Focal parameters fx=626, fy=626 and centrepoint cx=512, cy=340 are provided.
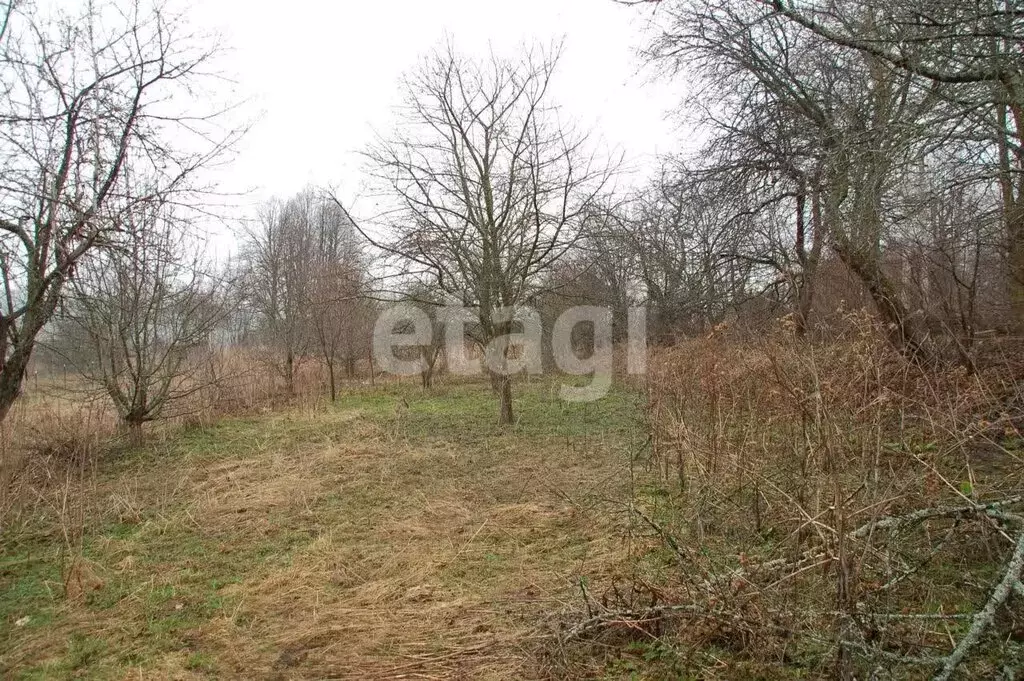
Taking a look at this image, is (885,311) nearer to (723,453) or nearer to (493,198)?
(723,453)

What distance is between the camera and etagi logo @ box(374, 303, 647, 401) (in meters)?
14.7

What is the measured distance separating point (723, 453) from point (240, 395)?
10.5m

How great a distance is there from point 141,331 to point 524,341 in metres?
9.28

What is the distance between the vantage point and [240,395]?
489 inches

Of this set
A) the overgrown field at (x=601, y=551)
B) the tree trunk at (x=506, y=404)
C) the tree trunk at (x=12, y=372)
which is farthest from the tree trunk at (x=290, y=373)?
the tree trunk at (x=12, y=372)

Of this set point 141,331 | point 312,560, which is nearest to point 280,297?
point 141,331

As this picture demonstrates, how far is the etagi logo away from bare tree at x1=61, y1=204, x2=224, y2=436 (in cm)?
529

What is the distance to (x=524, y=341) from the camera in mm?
A: 16359

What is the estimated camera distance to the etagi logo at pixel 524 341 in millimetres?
14695

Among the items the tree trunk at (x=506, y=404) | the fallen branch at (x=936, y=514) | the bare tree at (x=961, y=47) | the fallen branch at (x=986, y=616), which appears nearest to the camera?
the fallen branch at (x=986, y=616)

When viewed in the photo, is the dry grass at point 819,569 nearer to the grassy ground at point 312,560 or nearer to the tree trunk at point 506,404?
the grassy ground at point 312,560

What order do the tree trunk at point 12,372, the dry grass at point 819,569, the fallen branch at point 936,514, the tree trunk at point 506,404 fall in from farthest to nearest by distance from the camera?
the tree trunk at point 506,404, the tree trunk at point 12,372, the fallen branch at point 936,514, the dry grass at point 819,569

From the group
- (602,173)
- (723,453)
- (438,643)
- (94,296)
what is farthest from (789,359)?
(94,296)

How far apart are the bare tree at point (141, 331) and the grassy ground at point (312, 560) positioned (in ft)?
3.55
